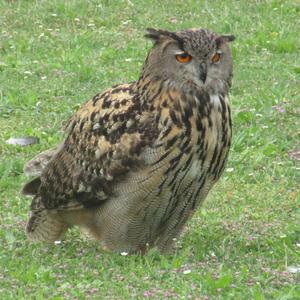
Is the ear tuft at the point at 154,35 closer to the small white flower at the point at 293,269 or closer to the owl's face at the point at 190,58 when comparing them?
the owl's face at the point at 190,58

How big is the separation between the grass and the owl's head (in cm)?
116

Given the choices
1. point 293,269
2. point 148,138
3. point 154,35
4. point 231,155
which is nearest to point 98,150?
point 148,138

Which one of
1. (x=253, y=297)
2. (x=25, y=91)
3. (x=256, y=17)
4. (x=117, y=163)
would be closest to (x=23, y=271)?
(x=117, y=163)

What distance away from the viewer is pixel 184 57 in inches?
301

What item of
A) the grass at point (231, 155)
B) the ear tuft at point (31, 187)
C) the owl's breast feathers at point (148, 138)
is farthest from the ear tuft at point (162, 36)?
the ear tuft at point (31, 187)

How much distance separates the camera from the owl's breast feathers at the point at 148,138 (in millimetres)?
7605

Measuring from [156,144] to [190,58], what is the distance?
23.4 inches

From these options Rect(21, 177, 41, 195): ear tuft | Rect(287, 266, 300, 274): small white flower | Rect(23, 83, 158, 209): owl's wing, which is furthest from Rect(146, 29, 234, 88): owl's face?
Rect(21, 177, 41, 195): ear tuft

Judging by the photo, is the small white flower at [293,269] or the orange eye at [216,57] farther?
the orange eye at [216,57]

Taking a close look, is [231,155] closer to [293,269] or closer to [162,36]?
[162,36]

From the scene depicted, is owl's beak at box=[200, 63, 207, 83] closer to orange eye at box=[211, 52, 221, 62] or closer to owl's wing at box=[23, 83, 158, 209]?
orange eye at box=[211, 52, 221, 62]

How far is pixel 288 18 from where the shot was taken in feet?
47.8

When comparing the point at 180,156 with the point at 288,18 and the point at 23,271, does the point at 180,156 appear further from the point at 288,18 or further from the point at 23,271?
the point at 288,18

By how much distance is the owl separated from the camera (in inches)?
300
